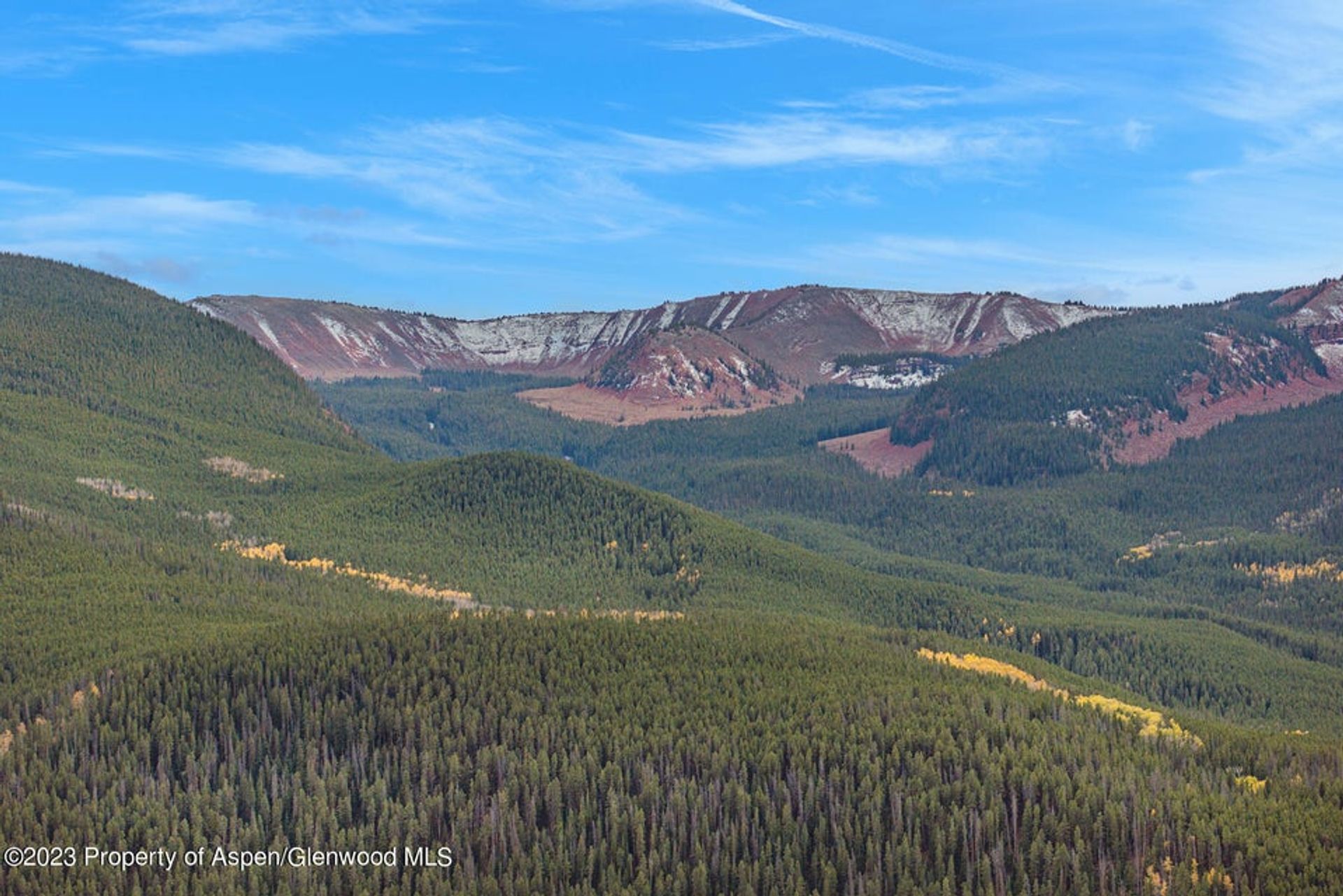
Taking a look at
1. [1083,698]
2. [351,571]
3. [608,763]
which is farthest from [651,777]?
[351,571]

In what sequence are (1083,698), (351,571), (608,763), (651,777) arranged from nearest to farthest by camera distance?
1. (651,777)
2. (608,763)
3. (1083,698)
4. (351,571)

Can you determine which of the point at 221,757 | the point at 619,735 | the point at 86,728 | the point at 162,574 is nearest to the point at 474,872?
the point at 619,735

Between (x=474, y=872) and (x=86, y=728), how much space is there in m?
40.2

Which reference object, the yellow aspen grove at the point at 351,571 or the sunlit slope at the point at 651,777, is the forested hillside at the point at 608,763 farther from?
the yellow aspen grove at the point at 351,571

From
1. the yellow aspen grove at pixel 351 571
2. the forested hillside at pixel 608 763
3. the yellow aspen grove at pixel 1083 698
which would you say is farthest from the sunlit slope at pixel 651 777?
the yellow aspen grove at pixel 351 571

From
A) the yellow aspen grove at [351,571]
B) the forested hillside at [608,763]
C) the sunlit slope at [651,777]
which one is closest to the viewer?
the sunlit slope at [651,777]

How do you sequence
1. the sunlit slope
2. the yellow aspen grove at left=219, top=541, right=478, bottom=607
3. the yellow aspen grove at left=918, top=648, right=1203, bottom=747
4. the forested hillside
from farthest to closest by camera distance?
1. the yellow aspen grove at left=219, top=541, right=478, bottom=607
2. the yellow aspen grove at left=918, top=648, right=1203, bottom=747
3. the forested hillside
4. the sunlit slope

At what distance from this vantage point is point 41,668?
11138cm

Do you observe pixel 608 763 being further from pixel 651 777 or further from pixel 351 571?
pixel 351 571

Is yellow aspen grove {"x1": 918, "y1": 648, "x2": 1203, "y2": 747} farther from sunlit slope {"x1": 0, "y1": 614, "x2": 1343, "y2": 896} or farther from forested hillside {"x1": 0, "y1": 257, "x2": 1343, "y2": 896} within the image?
forested hillside {"x1": 0, "y1": 257, "x2": 1343, "y2": 896}

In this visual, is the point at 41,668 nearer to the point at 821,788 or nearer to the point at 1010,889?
the point at 821,788

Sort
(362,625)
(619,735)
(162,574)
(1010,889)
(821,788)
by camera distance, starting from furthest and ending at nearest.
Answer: (162,574), (362,625), (619,735), (821,788), (1010,889)

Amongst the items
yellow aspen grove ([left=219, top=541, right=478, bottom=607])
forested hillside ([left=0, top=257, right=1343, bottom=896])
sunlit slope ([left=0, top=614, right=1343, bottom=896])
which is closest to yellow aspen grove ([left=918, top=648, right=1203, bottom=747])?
sunlit slope ([left=0, top=614, right=1343, bottom=896])

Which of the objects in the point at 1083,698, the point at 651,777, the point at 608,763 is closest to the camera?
the point at 651,777
